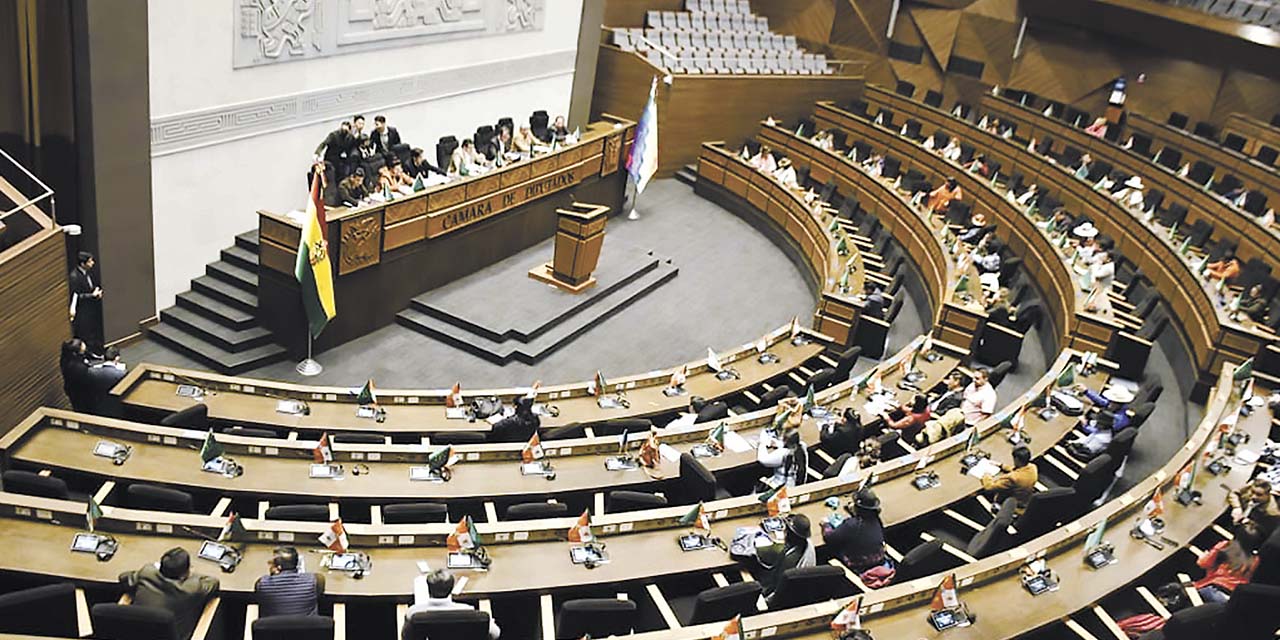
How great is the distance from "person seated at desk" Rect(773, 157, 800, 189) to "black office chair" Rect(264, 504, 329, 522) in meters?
9.29

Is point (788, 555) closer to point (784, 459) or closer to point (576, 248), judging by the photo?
point (784, 459)

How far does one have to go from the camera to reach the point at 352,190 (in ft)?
30.1

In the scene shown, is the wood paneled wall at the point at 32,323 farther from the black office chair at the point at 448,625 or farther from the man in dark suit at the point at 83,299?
the black office chair at the point at 448,625

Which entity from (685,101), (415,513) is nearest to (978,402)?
(415,513)

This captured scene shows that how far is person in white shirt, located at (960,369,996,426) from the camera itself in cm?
801

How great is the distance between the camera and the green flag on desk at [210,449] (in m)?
5.96

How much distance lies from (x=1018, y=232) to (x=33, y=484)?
1052 centimetres

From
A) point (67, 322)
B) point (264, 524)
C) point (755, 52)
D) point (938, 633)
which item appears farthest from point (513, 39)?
point (938, 633)

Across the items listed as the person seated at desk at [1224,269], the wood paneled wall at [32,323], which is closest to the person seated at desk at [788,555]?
the wood paneled wall at [32,323]

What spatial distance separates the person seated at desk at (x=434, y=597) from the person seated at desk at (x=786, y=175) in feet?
32.2

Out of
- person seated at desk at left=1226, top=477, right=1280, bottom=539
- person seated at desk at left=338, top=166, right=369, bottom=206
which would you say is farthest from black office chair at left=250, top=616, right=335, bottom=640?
person seated at desk at left=338, top=166, right=369, bottom=206

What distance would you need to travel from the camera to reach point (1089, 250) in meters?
11.0

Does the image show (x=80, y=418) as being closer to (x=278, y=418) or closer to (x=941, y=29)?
(x=278, y=418)

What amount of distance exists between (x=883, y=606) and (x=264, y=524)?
325cm
